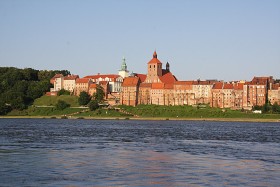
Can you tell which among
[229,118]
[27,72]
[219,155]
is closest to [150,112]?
[229,118]

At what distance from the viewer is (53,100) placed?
171 metres

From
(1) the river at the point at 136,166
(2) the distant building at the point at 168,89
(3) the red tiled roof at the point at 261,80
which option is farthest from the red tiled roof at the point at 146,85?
(1) the river at the point at 136,166

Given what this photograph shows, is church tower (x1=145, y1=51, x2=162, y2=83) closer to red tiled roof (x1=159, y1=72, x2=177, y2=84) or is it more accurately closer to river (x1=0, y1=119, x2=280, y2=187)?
red tiled roof (x1=159, y1=72, x2=177, y2=84)

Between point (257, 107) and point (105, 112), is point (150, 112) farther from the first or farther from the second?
point (257, 107)

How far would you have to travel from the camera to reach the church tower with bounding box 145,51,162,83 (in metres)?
178

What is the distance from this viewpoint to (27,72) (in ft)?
652

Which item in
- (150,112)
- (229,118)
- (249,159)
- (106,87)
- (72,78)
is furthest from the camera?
(72,78)

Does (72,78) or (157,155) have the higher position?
(72,78)

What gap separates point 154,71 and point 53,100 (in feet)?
114

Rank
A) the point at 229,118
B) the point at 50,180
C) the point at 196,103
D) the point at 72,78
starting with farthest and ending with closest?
the point at 72,78, the point at 196,103, the point at 229,118, the point at 50,180

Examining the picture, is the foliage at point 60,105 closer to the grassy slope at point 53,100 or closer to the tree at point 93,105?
the grassy slope at point 53,100

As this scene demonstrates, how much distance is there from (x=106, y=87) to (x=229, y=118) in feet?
177

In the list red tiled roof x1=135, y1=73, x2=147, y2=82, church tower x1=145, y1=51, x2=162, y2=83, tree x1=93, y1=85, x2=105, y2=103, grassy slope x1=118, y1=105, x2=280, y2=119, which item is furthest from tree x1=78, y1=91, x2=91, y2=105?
red tiled roof x1=135, y1=73, x2=147, y2=82

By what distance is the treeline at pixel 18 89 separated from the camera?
159750mm
